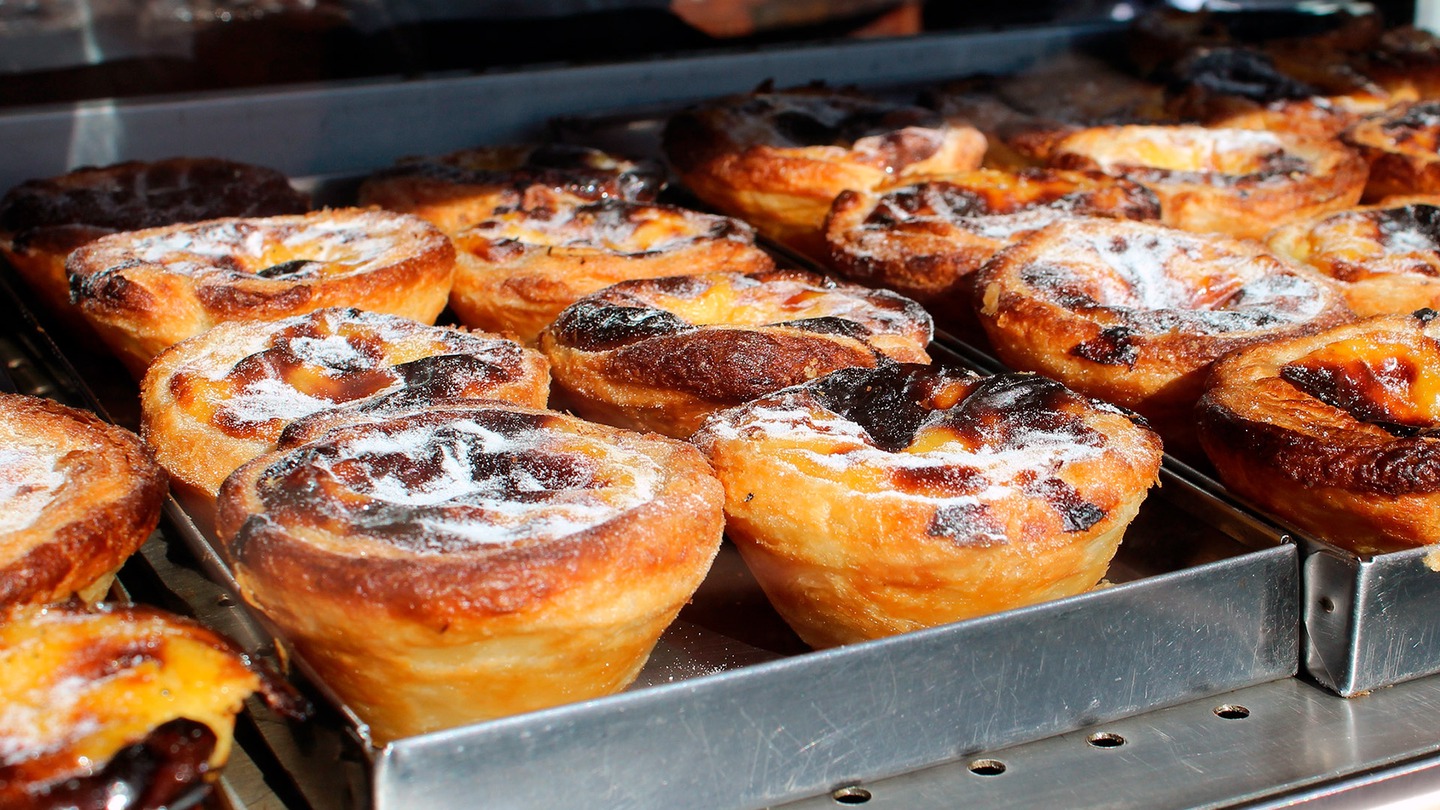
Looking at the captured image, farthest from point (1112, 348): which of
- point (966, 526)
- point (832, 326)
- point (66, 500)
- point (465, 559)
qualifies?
point (66, 500)

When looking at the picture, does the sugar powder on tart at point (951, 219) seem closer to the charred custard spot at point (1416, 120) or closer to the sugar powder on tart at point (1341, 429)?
the sugar powder on tart at point (1341, 429)

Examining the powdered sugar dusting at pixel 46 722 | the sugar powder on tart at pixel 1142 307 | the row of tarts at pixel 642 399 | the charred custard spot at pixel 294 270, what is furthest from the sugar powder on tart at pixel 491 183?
the powdered sugar dusting at pixel 46 722

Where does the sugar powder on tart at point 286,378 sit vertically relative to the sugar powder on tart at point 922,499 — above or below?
above

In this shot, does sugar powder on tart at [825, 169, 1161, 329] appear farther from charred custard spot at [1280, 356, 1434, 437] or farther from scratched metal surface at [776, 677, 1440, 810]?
scratched metal surface at [776, 677, 1440, 810]

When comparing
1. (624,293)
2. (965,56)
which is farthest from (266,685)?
(965,56)

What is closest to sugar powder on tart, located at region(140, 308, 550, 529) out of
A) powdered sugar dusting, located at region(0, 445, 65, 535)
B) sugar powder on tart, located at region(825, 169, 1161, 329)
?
powdered sugar dusting, located at region(0, 445, 65, 535)

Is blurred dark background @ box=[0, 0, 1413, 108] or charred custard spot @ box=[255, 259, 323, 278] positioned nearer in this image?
charred custard spot @ box=[255, 259, 323, 278]
